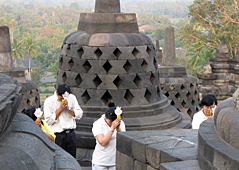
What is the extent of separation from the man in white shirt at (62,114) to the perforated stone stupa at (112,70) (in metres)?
0.90

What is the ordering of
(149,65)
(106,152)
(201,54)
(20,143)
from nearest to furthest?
(20,143)
(106,152)
(149,65)
(201,54)

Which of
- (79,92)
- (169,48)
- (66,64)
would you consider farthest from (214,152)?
(169,48)

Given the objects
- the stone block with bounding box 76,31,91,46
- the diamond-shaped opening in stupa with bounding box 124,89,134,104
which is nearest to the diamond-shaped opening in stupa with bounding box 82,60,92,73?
the stone block with bounding box 76,31,91,46

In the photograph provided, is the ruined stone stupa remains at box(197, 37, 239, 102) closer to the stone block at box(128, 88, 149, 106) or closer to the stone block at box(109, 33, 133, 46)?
the stone block at box(128, 88, 149, 106)

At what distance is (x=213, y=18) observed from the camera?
23938 millimetres

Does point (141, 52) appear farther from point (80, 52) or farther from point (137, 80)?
point (80, 52)

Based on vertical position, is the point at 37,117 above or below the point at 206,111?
above

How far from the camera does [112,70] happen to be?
19.2 ft

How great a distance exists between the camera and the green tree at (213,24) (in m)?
21.9

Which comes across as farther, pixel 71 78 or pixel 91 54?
pixel 71 78

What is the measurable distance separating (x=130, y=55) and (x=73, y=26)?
11979 centimetres

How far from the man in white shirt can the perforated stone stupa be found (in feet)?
2.95

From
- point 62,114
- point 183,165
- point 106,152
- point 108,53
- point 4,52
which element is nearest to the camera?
point 183,165

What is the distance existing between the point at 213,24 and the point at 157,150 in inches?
865
